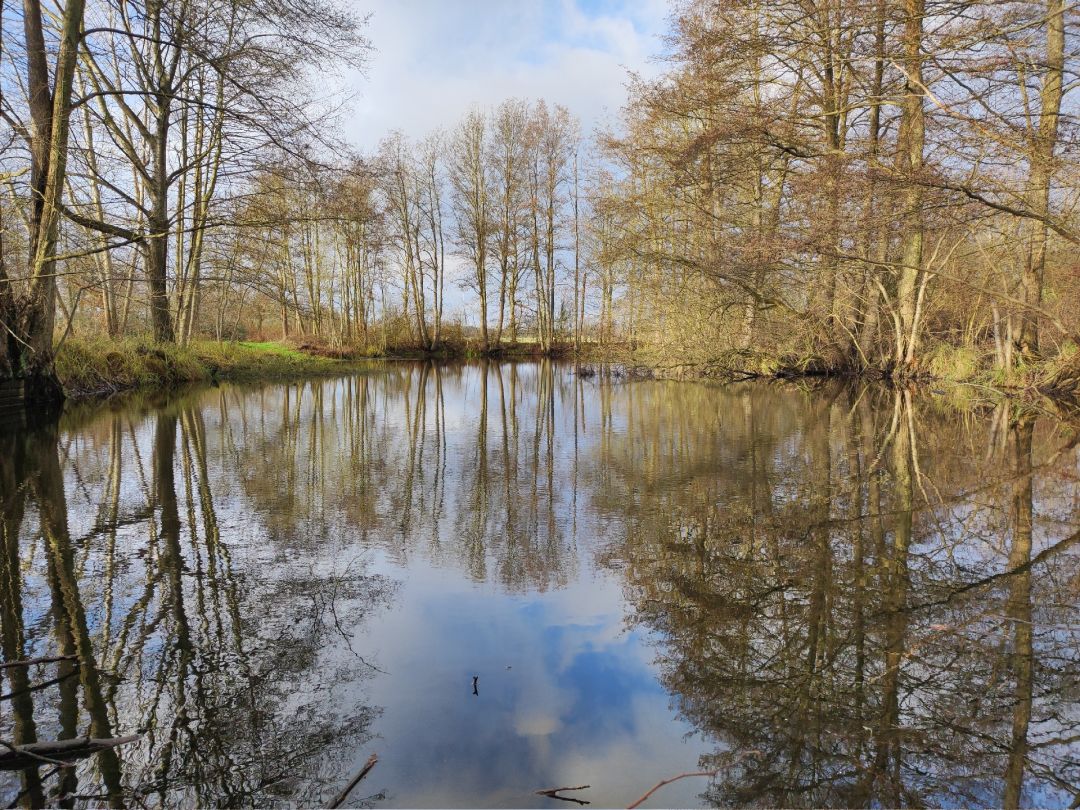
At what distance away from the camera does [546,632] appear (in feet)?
10.3

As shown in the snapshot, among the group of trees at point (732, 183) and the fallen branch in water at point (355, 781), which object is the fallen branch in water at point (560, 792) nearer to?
the fallen branch in water at point (355, 781)

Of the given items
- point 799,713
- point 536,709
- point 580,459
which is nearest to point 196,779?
point 536,709

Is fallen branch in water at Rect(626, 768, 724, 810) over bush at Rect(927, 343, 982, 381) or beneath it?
beneath

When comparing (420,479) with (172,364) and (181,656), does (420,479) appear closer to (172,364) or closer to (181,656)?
(181,656)

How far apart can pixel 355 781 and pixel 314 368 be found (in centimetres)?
2409

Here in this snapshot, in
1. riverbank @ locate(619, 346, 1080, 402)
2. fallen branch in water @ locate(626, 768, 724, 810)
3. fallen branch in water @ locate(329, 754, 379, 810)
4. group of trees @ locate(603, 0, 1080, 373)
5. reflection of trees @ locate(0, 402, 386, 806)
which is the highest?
→ group of trees @ locate(603, 0, 1080, 373)

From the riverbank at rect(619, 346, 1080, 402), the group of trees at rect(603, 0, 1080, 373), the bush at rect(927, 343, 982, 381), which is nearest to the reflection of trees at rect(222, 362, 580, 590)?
the group of trees at rect(603, 0, 1080, 373)

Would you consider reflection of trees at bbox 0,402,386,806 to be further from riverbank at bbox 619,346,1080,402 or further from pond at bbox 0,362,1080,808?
riverbank at bbox 619,346,1080,402

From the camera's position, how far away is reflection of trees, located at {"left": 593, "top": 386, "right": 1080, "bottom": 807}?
2.13 metres

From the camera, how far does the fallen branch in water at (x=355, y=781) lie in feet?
6.38

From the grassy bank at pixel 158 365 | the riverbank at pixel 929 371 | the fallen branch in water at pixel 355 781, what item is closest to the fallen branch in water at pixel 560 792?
the fallen branch in water at pixel 355 781

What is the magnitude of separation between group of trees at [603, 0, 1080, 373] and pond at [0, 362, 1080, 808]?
15.5 feet

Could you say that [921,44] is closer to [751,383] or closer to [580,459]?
[580,459]

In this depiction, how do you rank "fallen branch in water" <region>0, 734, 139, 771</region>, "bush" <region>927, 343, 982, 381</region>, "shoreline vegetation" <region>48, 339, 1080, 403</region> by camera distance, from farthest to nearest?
"bush" <region>927, 343, 982, 381</region>, "shoreline vegetation" <region>48, 339, 1080, 403</region>, "fallen branch in water" <region>0, 734, 139, 771</region>
